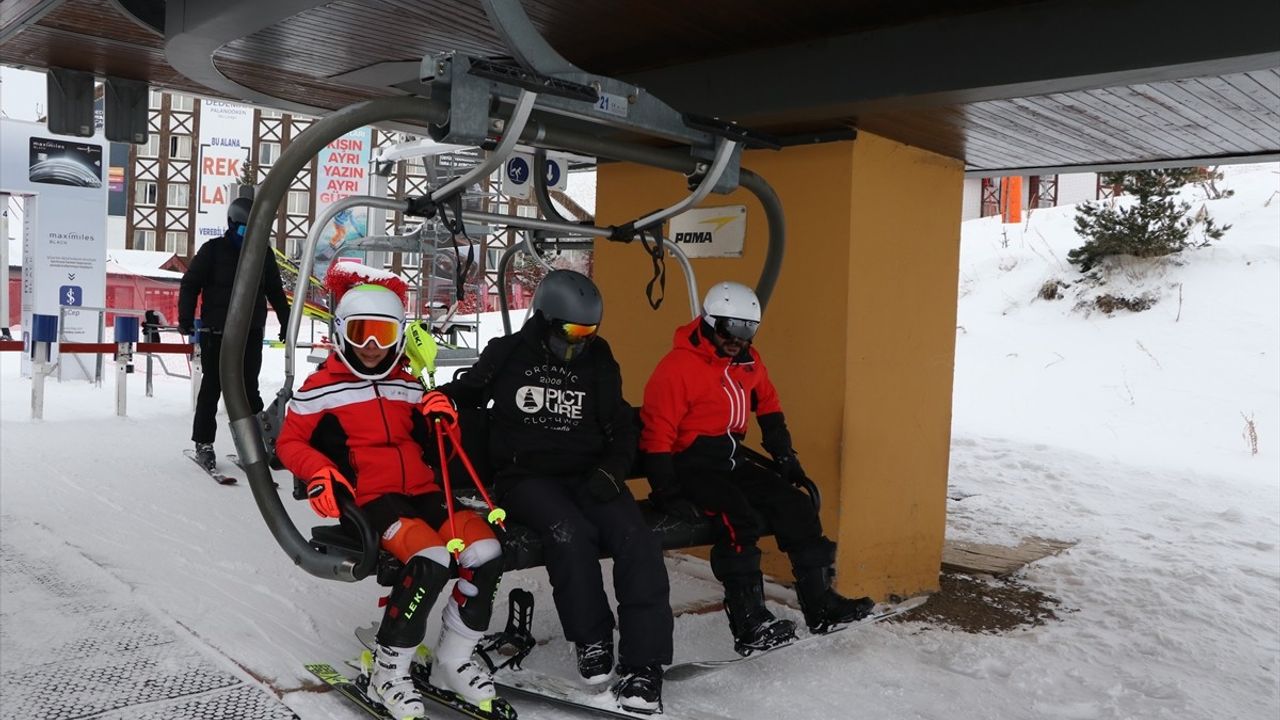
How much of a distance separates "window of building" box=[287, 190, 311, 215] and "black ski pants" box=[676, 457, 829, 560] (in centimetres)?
3134

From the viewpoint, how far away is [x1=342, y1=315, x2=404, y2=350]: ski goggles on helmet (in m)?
3.53

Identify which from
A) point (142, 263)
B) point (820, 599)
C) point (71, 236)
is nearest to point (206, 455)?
point (820, 599)

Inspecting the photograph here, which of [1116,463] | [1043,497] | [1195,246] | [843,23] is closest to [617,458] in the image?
[843,23]

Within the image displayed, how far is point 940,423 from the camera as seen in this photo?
17.5ft

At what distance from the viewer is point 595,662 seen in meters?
3.54

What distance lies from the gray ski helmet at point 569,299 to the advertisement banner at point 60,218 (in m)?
10.5

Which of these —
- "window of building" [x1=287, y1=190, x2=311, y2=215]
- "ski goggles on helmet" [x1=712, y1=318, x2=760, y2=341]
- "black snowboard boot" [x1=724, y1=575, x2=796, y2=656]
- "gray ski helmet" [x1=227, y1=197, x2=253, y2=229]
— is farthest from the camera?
"window of building" [x1=287, y1=190, x2=311, y2=215]

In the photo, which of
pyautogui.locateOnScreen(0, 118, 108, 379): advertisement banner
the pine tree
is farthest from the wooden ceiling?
the pine tree

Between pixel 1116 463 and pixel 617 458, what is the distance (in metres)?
7.81

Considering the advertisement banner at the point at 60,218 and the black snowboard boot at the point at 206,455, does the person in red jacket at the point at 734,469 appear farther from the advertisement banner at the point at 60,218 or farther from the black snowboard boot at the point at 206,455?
the advertisement banner at the point at 60,218

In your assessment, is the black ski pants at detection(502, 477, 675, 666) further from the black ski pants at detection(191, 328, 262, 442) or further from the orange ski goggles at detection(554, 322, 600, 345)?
the black ski pants at detection(191, 328, 262, 442)

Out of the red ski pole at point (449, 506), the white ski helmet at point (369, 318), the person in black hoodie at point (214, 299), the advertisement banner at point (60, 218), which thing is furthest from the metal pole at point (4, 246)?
the red ski pole at point (449, 506)

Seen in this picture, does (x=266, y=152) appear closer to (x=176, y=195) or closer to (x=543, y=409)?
(x=176, y=195)

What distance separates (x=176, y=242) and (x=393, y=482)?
3143 centimetres
